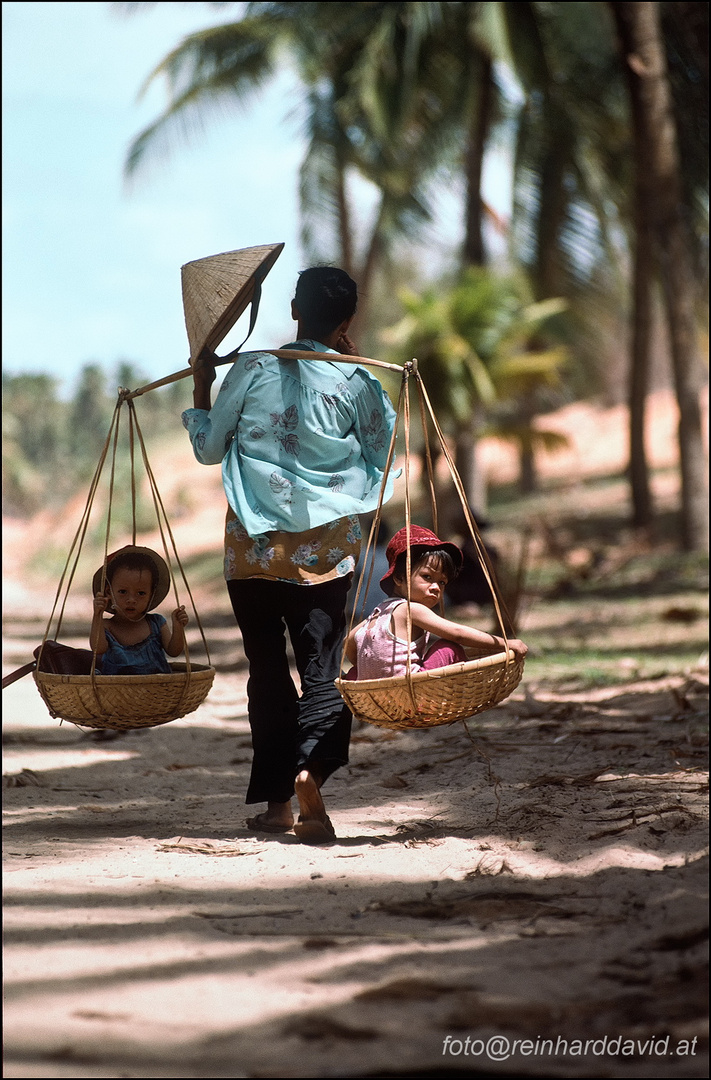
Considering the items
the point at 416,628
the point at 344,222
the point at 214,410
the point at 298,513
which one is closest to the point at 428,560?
the point at 416,628

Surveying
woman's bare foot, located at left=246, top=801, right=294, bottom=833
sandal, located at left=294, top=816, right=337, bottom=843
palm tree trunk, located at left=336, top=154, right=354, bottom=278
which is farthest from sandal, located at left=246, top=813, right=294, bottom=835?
palm tree trunk, located at left=336, top=154, right=354, bottom=278

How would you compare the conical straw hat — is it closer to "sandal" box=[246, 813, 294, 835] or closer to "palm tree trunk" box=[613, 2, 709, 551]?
"sandal" box=[246, 813, 294, 835]

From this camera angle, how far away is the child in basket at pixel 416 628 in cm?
375

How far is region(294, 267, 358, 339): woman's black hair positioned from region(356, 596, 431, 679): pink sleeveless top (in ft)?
3.23

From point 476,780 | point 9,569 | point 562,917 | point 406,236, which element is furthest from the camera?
point 9,569

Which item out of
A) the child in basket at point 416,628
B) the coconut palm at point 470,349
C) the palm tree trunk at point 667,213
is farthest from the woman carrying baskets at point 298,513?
the coconut palm at point 470,349

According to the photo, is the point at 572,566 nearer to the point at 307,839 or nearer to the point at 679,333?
the point at 679,333

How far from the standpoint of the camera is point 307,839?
12.0 ft

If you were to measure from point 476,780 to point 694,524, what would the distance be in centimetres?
904

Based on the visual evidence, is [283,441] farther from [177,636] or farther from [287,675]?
[177,636]

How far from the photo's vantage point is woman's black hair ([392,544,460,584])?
393 centimetres

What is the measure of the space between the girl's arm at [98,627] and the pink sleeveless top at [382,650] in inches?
35.9

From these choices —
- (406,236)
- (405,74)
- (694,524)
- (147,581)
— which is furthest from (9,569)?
(147,581)

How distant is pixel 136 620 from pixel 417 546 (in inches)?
45.5
